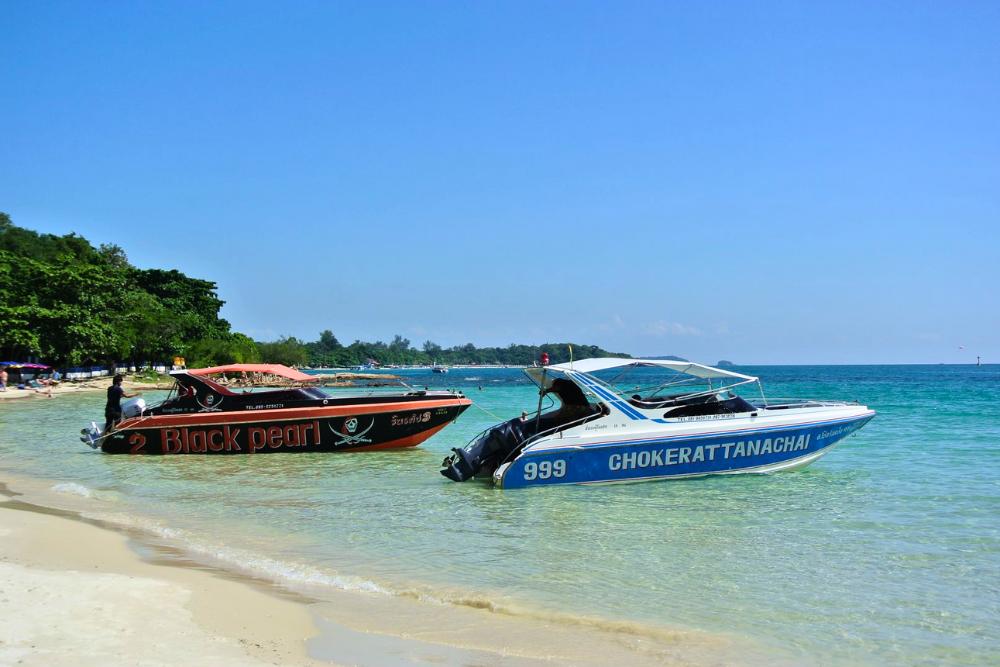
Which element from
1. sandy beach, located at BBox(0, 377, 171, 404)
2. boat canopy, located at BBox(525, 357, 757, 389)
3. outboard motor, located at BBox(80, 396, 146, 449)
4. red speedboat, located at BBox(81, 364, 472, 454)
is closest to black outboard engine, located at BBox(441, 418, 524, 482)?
boat canopy, located at BBox(525, 357, 757, 389)

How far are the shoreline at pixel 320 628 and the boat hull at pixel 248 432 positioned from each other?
10.5m

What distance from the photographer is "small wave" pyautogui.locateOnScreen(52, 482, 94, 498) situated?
43.7 ft

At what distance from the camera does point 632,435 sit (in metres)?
13.3

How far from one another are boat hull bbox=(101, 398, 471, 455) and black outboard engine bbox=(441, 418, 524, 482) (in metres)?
5.73

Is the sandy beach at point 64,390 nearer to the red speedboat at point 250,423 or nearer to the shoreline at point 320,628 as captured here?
the red speedboat at point 250,423

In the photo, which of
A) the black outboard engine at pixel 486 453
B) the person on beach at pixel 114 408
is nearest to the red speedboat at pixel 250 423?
the person on beach at pixel 114 408

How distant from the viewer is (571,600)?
24.1 feet

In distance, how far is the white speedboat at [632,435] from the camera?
42.8 ft

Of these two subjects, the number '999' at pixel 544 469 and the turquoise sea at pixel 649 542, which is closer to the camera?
the turquoise sea at pixel 649 542

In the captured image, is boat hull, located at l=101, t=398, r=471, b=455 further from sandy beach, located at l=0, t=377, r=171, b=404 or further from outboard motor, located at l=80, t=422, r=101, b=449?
sandy beach, located at l=0, t=377, r=171, b=404

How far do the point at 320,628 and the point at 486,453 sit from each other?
7.52 metres

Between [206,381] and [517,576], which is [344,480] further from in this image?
[517,576]

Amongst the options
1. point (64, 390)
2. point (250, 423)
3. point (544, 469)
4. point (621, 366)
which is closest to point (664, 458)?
point (621, 366)

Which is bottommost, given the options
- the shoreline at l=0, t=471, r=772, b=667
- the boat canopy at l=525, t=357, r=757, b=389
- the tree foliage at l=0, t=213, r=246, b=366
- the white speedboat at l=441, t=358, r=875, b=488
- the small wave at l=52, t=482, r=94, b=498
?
the small wave at l=52, t=482, r=94, b=498
